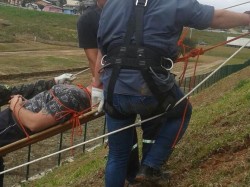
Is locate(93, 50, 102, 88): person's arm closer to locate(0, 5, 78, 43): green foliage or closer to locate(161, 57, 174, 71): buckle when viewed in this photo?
locate(161, 57, 174, 71): buckle

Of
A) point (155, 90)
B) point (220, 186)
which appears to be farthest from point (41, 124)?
point (220, 186)

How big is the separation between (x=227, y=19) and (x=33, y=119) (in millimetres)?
2017

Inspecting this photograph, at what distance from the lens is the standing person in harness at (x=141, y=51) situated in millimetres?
3396

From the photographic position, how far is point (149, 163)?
12.7ft

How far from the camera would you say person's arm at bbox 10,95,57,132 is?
4.43 m

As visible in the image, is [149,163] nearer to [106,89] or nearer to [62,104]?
[106,89]

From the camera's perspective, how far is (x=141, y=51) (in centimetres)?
340

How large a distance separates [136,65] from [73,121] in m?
1.31

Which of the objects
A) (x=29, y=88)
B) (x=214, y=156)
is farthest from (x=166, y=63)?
(x=29, y=88)

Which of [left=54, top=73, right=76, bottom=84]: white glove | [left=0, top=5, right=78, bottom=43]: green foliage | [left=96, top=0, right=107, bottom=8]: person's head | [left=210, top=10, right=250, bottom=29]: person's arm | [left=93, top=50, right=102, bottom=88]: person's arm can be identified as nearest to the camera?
[left=210, top=10, right=250, bottom=29]: person's arm

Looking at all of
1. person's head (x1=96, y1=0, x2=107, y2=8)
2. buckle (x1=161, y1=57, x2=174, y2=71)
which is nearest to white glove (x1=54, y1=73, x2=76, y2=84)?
person's head (x1=96, y1=0, x2=107, y2=8)

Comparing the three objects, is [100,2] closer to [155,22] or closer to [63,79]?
[63,79]

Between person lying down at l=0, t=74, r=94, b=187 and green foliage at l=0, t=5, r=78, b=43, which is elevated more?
person lying down at l=0, t=74, r=94, b=187

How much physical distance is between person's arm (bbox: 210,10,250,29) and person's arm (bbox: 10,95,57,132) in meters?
1.80
